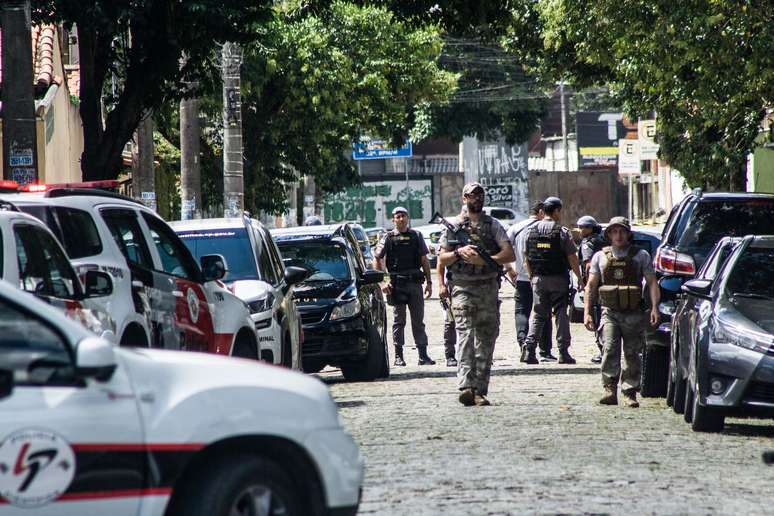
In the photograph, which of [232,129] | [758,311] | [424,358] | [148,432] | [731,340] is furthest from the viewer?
[232,129]

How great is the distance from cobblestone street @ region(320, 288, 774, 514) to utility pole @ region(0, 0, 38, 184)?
3.63 meters

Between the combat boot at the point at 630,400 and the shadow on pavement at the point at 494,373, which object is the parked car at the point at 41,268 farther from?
the shadow on pavement at the point at 494,373

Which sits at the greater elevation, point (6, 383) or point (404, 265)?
point (6, 383)

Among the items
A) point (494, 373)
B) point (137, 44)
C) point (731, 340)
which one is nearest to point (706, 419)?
point (731, 340)

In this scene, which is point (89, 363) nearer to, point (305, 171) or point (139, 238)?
point (139, 238)

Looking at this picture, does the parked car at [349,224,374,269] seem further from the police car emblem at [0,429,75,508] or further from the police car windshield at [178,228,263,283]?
the police car emblem at [0,429,75,508]

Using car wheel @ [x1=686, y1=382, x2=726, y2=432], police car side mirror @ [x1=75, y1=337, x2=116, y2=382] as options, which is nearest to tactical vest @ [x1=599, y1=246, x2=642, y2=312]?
car wheel @ [x1=686, y1=382, x2=726, y2=432]

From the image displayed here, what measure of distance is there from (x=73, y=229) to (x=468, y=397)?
13.9 feet

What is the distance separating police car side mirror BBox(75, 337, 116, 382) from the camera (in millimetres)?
5461

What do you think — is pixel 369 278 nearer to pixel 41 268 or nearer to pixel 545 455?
pixel 545 455

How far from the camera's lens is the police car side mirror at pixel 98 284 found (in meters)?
9.16

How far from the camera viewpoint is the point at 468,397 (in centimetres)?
1323

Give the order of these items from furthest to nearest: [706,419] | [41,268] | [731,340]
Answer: [706,419], [731,340], [41,268]

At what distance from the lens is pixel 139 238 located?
450 inches
